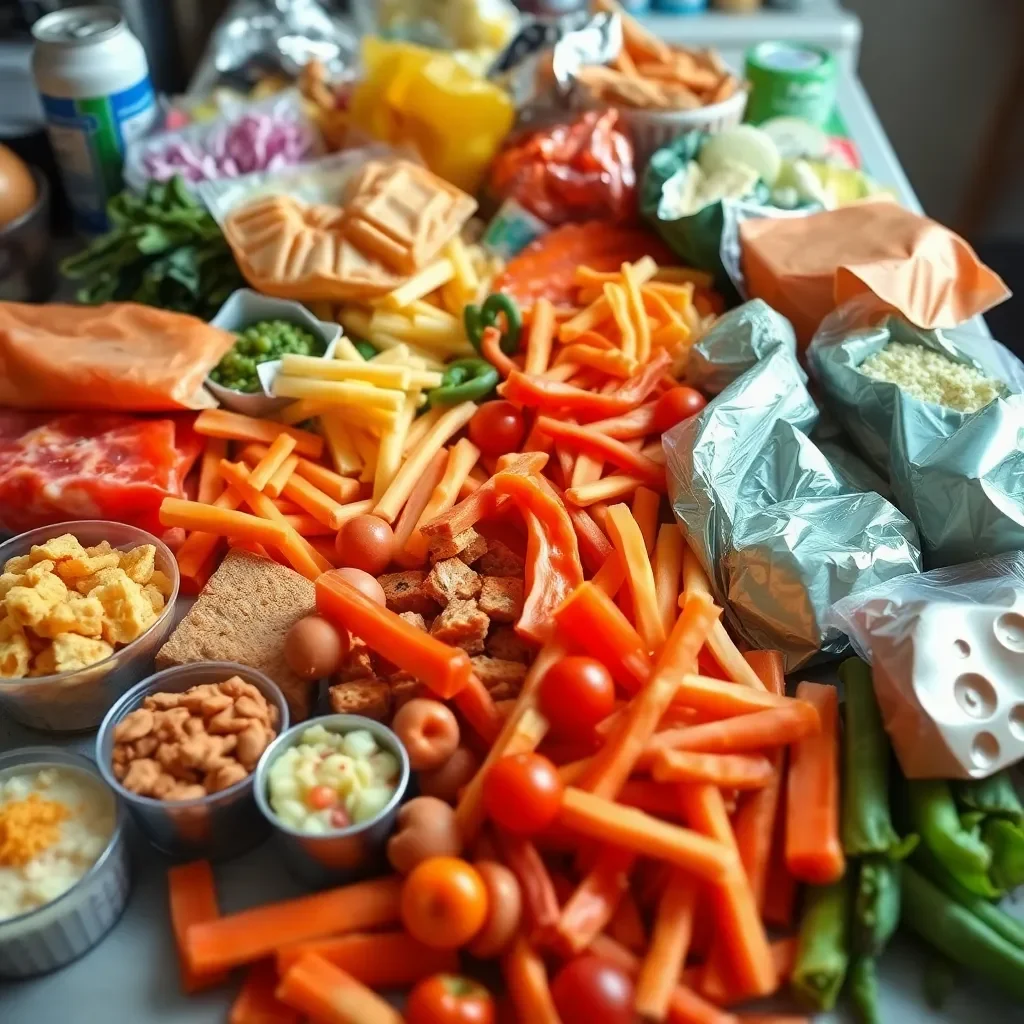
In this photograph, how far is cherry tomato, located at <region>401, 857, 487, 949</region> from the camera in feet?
3.12

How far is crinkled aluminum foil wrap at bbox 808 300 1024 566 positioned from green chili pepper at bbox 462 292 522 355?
48 centimetres

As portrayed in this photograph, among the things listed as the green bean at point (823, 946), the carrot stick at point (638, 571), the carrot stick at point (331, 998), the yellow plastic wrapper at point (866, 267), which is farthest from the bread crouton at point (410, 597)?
the yellow plastic wrapper at point (866, 267)

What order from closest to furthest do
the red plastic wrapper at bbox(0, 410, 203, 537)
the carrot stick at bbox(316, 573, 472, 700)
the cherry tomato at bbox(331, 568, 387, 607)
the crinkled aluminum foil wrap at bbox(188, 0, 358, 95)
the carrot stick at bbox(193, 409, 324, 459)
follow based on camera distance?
the carrot stick at bbox(316, 573, 472, 700) → the cherry tomato at bbox(331, 568, 387, 607) → the red plastic wrapper at bbox(0, 410, 203, 537) → the carrot stick at bbox(193, 409, 324, 459) → the crinkled aluminum foil wrap at bbox(188, 0, 358, 95)

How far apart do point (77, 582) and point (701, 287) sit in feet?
3.79

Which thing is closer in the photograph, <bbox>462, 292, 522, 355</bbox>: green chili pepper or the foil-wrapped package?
the foil-wrapped package

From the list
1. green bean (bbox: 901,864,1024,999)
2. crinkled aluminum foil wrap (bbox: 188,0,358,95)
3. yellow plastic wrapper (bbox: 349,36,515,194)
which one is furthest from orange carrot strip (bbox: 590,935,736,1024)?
crinkled aluminum foil wrap (bbox: 188,0,358,95)

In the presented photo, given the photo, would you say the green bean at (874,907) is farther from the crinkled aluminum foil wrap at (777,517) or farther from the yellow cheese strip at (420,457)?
the yellow cheese strip at (420,457)

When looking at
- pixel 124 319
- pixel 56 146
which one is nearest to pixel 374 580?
pixel 124 319

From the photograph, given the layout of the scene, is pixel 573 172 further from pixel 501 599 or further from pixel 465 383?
pixel 501 599

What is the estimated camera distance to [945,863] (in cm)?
103

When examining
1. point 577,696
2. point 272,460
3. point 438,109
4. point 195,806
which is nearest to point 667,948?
point 577,696

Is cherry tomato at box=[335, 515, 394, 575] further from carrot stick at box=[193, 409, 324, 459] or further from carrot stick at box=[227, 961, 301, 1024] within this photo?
carrot stick at box=[227, 961, 301, 1024]

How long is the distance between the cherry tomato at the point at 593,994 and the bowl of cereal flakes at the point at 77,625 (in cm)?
63

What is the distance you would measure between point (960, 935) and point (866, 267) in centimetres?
98
